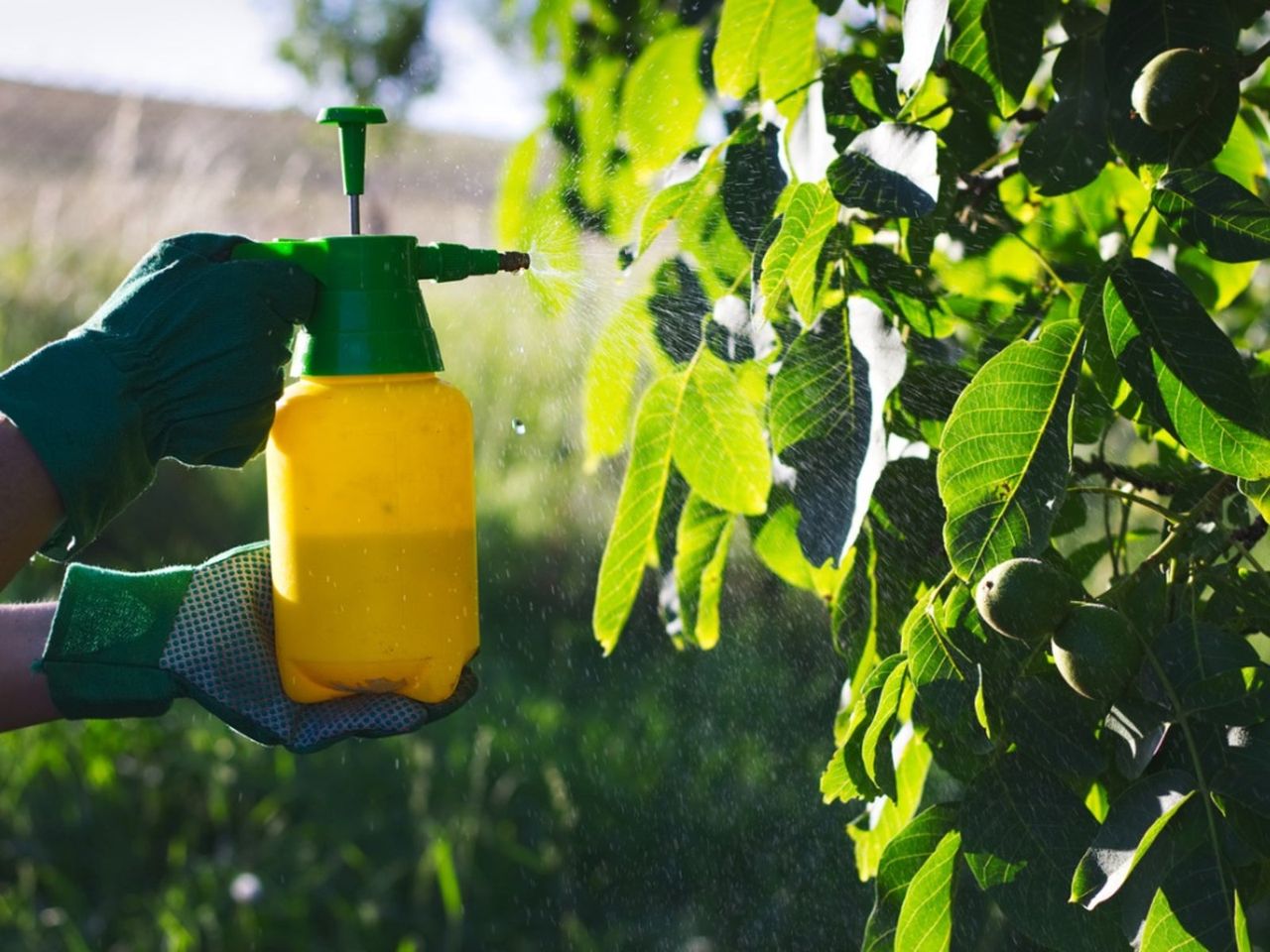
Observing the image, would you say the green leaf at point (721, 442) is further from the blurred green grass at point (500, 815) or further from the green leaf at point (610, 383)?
the blurred green grass at point (500, 815)

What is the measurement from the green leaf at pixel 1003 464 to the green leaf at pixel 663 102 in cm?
55

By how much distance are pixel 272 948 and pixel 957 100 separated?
2533 mm

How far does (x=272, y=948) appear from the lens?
10.3 ft

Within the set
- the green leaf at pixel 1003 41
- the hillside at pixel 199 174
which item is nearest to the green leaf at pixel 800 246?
the green leaf at pixel 1003 41

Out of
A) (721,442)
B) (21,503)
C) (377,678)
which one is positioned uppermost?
(721,442)

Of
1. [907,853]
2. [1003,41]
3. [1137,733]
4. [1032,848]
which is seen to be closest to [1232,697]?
[1137,733]

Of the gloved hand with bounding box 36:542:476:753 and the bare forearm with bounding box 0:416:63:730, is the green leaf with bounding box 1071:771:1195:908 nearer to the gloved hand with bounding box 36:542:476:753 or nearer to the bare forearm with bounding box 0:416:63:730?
the gloved hand with bounding box 36:542:476:753

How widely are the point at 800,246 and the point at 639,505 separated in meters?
0.34

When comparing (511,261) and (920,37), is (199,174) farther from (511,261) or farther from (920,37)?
(920,37)

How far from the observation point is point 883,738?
1.04 meters

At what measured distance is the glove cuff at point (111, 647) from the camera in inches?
57.9

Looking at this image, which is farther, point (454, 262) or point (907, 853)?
point (454, 262)

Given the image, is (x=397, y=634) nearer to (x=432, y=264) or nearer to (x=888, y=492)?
(x=432, y=264)

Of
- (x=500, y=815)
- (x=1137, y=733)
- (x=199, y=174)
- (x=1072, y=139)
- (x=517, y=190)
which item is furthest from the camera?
(x=199, y=174)
